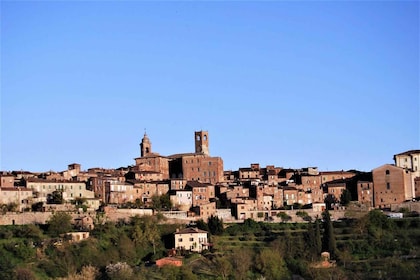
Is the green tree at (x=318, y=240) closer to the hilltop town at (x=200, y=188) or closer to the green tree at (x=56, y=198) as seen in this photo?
the hilltop town at (x=200, y=188)

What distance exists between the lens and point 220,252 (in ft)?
177

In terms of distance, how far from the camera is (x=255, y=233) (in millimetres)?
59375

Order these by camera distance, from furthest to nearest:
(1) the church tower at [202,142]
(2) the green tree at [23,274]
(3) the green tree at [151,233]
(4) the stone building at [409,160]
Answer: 1. (1) the church tower at [202,142]
2. (4) the stone building at [409,160]
3. (3) the green tree at [151,233]
4. (2) the green tree at [23,274]

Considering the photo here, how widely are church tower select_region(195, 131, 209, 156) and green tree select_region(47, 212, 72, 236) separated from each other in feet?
78.3

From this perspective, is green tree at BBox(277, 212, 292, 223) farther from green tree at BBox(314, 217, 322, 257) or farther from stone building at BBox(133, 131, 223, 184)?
stone building at BBox(133, 131, 223, 184)

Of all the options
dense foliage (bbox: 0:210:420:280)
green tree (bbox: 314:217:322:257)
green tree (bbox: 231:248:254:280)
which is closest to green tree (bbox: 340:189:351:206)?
dense foliage (bbox: 0:210:420:280)

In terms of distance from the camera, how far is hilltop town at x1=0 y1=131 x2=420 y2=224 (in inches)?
2331

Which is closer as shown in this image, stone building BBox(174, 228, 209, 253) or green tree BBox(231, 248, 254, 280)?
green tree BBox(231, 248, 254, 280)

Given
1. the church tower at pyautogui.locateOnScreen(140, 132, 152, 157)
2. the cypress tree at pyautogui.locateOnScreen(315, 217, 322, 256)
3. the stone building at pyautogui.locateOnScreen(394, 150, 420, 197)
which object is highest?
the church tower at pyautogui.locateOnScreen(140, 132, 152, 157)

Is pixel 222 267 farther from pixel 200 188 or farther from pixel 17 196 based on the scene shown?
pixel 17 196

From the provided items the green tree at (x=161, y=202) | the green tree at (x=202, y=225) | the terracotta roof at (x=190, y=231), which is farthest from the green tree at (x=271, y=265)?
the green tree at (x=161, y=202)

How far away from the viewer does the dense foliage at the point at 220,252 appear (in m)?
49.3

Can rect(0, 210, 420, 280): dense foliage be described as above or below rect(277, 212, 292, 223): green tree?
below

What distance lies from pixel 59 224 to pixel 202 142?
25351 millimetres
